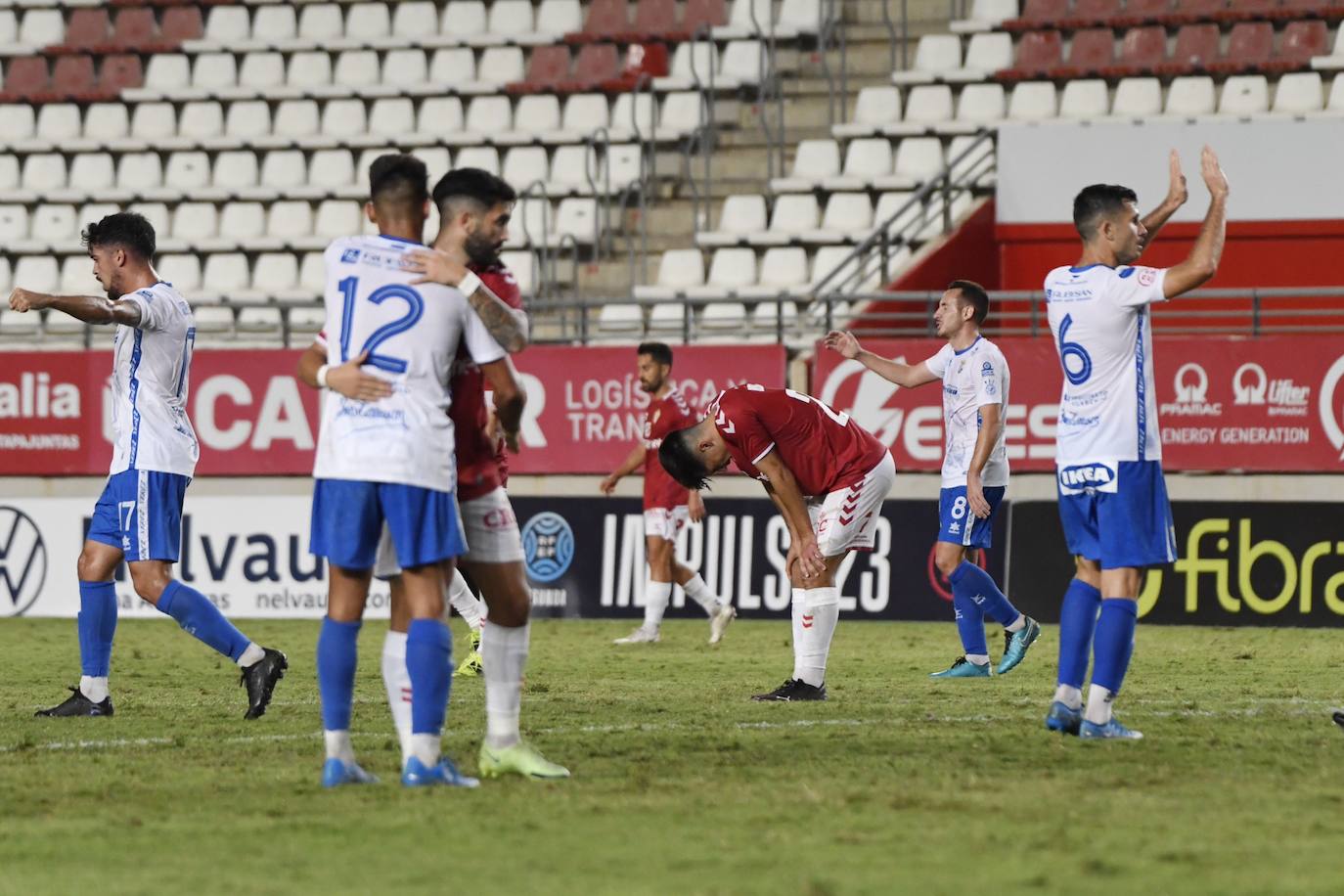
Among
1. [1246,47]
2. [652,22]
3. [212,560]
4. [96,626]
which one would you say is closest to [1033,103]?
[1246,47]

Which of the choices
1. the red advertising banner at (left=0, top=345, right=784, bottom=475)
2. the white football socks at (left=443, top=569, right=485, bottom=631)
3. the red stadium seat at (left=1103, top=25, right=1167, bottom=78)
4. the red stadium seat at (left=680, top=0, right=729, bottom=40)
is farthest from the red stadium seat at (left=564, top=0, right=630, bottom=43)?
the white football socks at (left=443, top=569, right=485, bottom=631)

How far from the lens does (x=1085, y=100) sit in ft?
74.5

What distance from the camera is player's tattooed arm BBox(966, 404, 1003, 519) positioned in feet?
38.8

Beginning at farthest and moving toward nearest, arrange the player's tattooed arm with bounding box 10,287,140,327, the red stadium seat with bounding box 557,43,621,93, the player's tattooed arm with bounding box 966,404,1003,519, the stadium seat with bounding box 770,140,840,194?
the red stadium seat with bounding box 557,43,621,93
the stadium seat with bounding box 770,140,840,194
the player's tattooed arm with bounding box 966,404,1003,519
the player's tattooed arm with bounding box 10,287,140,327

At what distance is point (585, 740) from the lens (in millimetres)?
8531

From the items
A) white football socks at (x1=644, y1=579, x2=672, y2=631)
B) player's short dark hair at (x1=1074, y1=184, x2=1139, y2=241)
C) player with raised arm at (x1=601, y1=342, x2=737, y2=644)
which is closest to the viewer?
player's short dark hair at (x1=1074, y1=184, x2=1139, y2=241)

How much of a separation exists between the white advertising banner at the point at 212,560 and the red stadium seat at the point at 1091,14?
1110cm

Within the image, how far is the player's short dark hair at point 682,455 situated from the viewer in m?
10.3

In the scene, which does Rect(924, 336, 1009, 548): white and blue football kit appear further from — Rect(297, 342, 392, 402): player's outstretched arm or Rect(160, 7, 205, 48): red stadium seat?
Rect(160, 7, 205, 48): red stadium seat

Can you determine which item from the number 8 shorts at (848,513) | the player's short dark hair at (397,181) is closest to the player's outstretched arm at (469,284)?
the player's short dark hair at (397,181)

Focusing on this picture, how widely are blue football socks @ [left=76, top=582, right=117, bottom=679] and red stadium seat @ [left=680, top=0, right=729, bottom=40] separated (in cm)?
1730

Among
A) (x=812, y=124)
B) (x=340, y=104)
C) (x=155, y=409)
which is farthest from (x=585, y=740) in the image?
(x=340, y=104)

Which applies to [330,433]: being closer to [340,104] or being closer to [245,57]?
[340,104]

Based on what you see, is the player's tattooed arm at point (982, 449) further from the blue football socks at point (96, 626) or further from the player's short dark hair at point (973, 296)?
the blue football socks at point (96, 626)
